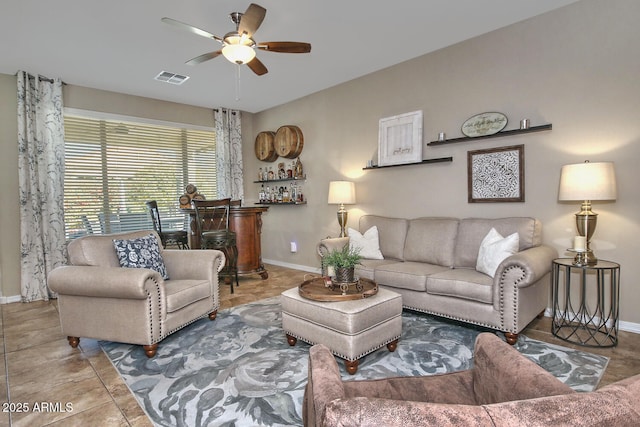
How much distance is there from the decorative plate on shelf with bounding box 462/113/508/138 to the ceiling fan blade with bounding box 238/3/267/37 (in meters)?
2.30

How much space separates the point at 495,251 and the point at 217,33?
326 cm

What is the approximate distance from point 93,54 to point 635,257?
17.9 ft

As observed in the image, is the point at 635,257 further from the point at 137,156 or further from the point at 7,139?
the point at 7,139

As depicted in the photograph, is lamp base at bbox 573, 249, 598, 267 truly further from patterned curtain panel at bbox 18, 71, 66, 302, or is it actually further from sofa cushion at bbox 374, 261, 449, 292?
patterned curtain panel at bbox 18, 71, 66, 302

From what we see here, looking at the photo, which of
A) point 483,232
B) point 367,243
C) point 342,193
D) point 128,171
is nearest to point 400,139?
point 342,193

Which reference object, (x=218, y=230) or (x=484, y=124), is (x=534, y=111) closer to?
(x=484, y=124)

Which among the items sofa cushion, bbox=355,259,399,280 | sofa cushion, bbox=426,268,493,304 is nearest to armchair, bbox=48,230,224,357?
sofa cushion, bbox=355,259,399,280

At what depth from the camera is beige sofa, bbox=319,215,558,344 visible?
265cm

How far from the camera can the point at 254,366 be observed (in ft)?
8.01

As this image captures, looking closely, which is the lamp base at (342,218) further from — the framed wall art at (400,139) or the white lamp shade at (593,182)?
the white lamp shade at (593,182)

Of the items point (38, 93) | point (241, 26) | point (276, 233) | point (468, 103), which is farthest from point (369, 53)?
point (38, 93)

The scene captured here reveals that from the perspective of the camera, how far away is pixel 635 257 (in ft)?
9.32

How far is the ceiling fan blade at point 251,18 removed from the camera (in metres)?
2.49

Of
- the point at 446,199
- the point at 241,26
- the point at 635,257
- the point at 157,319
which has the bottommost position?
the point at 157,319
